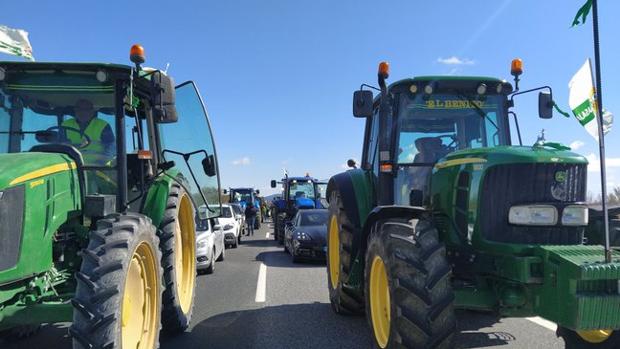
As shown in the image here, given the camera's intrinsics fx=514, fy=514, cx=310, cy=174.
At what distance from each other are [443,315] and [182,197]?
370 centimetres

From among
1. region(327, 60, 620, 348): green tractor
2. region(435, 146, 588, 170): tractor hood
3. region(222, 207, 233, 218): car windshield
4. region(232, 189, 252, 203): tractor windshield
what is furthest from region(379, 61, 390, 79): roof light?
region(232, 189, 252, 203): tractor windshield

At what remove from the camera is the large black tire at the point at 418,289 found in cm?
368

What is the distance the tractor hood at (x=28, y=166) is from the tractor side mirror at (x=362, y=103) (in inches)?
104

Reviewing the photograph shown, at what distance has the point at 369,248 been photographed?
15.4 feet

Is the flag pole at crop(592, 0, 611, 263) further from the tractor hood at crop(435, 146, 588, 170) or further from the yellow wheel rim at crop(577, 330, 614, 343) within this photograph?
the yellow wheel rim at crop(577, 330, 614, 343)

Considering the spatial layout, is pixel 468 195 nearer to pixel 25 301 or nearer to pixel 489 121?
pixel 489 121

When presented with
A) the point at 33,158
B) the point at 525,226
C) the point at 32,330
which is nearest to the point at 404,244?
the point at 525,226

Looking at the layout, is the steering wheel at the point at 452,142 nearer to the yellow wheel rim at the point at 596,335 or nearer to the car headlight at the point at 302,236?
the yellow wheel rim at the point at 596,335

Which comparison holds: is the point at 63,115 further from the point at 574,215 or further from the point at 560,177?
the point at 574,215

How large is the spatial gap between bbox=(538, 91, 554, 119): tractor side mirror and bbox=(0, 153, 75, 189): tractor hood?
4.62 metres

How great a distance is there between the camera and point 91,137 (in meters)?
4.84

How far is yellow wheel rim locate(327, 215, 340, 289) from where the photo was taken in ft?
22.8

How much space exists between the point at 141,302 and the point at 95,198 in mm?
959

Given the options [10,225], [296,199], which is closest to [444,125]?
[10,225]
